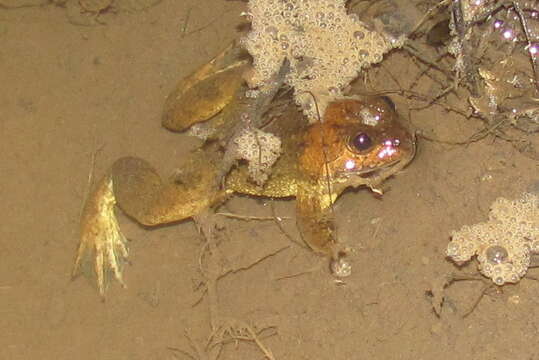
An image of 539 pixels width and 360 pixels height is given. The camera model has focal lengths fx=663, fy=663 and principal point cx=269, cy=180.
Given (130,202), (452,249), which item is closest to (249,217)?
(130,202)

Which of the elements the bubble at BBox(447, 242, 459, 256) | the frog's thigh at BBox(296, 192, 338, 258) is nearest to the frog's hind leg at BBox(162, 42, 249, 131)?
the frog's thigh at BBox(296, 192, 338, 258)

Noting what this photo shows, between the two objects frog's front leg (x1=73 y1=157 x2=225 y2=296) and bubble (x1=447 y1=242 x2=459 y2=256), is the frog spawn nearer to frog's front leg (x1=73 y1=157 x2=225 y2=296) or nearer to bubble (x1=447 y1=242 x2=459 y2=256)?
bubble (x1=447 y1=242 x2=459 y2=256)

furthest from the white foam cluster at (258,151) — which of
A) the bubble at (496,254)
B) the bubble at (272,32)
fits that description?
the bubble at (496,254)

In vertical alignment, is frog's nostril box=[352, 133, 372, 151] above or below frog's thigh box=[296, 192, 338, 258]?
above

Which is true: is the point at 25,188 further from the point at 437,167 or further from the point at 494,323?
the point at 494,323

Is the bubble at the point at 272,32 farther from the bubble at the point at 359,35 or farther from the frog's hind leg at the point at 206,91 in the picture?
the bubble at the point at 359,35

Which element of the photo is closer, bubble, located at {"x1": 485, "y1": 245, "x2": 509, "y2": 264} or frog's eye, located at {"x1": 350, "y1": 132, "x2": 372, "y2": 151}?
bubble, located at {"x1": 485, "y1": 245, "x2": 509, "y2": 264}

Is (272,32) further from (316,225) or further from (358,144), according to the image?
(316,225)
